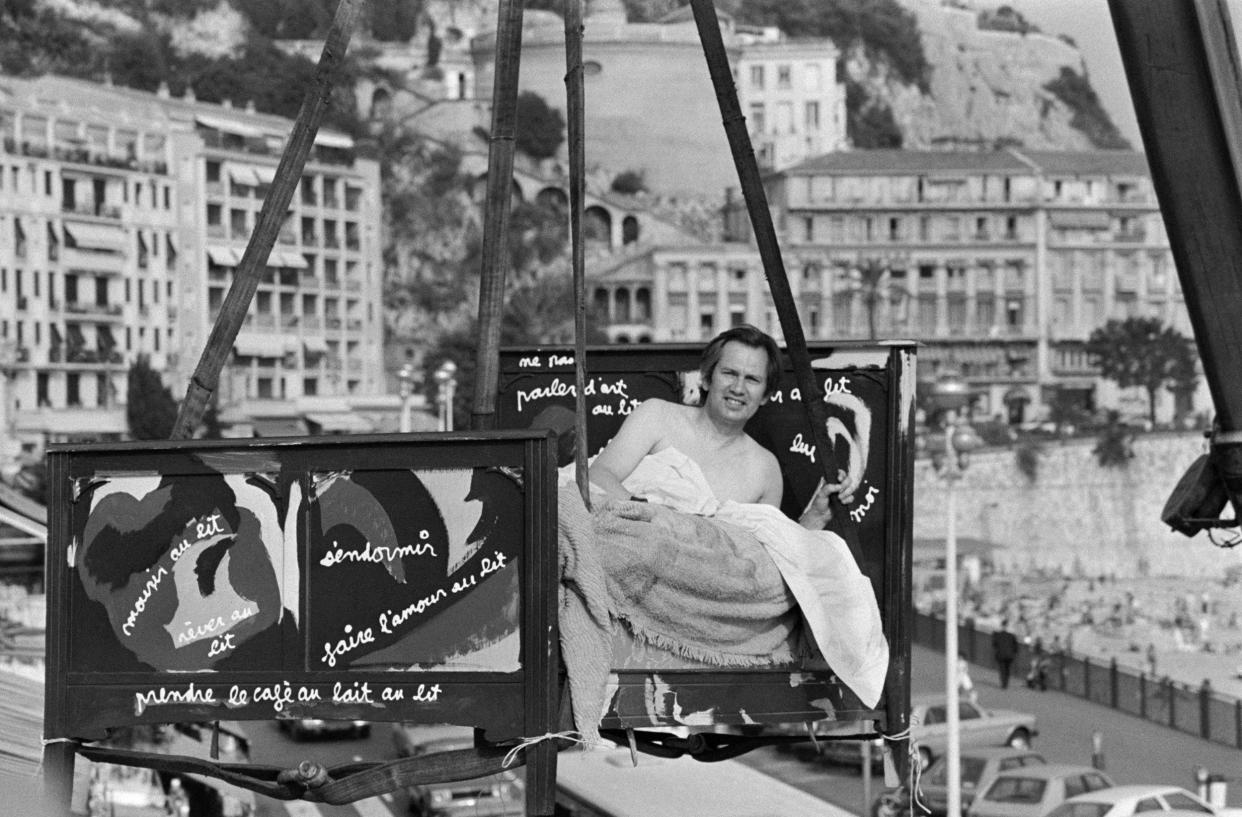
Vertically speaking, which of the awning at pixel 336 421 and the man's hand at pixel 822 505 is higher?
the man's hand at pixel 822 505

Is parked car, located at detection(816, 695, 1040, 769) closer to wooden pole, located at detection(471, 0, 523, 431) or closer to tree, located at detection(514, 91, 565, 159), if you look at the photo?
wooden pole, located at detection(471, 0, 523, 431)

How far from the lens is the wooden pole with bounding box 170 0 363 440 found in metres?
5.83

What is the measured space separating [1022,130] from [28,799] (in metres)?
198

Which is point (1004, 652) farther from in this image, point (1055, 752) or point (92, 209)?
point (92, 209)

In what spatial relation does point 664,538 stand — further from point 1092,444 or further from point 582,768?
point 1092,444

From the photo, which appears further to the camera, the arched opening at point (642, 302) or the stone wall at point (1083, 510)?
the arched opening at point (642, 302)

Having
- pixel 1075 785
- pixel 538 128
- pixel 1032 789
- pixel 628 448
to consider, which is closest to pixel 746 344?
pixel 628 448

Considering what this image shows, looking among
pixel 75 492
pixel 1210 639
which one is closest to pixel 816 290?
pixel 1210 639

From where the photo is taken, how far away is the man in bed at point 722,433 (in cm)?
663

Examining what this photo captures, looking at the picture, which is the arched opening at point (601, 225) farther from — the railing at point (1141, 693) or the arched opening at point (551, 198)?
the railing at point (1141, 693)

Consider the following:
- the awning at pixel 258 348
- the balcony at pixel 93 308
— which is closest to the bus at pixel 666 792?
the balcony at pixel 93 308

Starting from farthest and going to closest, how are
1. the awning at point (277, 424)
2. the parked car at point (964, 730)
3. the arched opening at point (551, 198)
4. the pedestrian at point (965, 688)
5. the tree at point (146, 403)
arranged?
the arched opening at point (551, 198) → the awning at point (277, 424) → the tree at point (146, 403) → the pedestrian at point (965, 688) → the parked car at point (964, 730)

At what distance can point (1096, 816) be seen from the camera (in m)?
22.2

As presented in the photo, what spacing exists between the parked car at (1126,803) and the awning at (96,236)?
8538 cm
